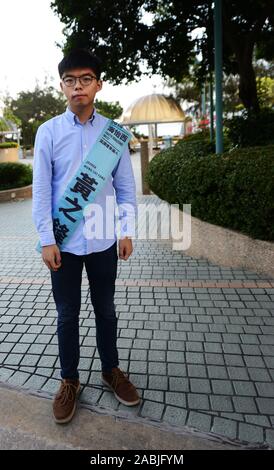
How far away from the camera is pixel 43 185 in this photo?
7.03ft

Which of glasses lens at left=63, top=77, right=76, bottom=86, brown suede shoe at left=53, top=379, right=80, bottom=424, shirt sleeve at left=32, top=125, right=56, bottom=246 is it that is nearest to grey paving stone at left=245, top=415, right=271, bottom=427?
brown suede shoe at left=53, top=379, right=80, bottom=424

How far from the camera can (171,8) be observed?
679cm

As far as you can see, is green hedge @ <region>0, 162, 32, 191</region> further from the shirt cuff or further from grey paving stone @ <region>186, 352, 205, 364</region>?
the shirt cuff

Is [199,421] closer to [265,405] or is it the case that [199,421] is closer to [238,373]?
[265,405]

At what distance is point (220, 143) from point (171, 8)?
2786 mm

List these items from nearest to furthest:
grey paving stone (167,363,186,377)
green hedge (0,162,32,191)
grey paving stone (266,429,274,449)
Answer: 1. grey paving stone (266,429,274,449)
2. grey paving stone (167,363,186,377)
3. green hedge (0,162,32,191)

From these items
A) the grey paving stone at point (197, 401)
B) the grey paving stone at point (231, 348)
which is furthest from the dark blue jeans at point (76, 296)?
the grey paving stone at point (231, 348)

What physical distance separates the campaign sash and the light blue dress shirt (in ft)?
0.10

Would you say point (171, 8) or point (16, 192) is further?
point (16, 192)

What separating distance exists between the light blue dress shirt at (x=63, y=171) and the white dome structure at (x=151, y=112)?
533 inches

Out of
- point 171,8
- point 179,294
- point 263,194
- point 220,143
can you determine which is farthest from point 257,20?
point 179,294

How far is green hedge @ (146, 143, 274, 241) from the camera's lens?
4.16m

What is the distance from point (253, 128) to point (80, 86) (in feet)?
20.6
